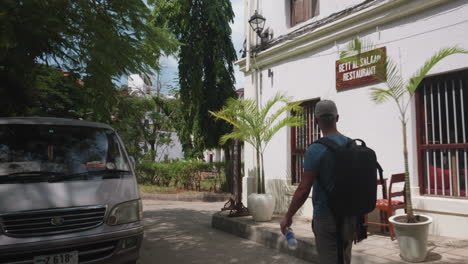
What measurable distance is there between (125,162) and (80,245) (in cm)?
134

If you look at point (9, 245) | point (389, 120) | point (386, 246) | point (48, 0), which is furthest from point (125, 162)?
point (389, 120)

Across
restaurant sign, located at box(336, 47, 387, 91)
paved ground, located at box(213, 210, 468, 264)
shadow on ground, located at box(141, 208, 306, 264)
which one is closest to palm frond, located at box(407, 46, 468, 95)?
restaurant sign, located at box(336, 47, 387, 91)

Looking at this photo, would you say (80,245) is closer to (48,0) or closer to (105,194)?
(105,194)

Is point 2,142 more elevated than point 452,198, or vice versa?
point 2,142

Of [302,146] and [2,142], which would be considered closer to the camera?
[2,142]

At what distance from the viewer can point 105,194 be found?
12.7 ft

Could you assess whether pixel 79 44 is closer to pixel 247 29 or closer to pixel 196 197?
pixel 247 29

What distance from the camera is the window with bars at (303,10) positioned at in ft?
27.4

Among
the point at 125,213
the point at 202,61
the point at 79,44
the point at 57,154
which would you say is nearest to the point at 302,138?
the point at 79,44

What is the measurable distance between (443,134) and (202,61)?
11866mm

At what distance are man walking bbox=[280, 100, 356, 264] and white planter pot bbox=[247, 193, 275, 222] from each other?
4607 millimetres

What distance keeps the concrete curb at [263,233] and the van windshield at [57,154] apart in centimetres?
292

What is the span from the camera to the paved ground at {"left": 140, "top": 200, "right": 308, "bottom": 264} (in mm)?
5457

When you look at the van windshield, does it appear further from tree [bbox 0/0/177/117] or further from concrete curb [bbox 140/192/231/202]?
concrete curb [bbox 140/192/231/202]
